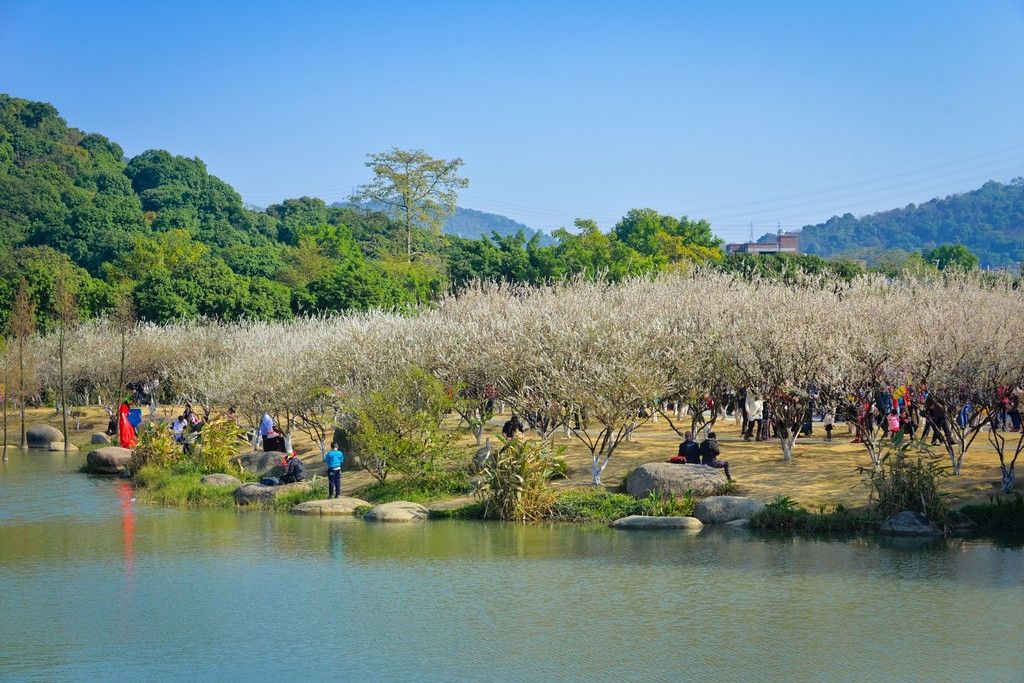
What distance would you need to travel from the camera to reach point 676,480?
28.1 metres

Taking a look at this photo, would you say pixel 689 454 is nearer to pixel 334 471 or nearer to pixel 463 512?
pixel 463 512

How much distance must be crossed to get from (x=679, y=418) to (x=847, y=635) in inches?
1023

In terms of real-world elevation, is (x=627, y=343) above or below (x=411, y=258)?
below

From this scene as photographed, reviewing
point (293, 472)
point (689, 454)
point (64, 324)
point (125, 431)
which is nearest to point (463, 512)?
point (689, 454)

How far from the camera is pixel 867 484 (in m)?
26.3

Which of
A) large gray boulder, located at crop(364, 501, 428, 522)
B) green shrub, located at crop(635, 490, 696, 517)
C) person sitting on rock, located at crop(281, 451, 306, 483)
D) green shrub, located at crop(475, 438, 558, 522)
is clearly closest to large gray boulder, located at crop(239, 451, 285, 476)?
person sitting on rock, located at crop(281, 451, 306, 483)

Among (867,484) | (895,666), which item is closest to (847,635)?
(895,666)

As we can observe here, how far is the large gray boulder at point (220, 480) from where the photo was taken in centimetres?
3344

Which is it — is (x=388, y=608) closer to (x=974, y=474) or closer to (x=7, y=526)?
(x=7, y=526)

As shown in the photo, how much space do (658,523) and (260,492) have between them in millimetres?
11223

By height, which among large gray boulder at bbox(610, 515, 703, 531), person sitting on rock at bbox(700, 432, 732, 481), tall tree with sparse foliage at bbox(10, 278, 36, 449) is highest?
tall tree with sparse foliage at bbox(10, 278, 36, 449)

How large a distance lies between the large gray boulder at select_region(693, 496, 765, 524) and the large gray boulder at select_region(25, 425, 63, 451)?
3284cm

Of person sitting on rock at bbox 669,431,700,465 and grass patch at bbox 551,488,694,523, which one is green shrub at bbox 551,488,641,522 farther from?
person sitting on rock at bbox 669,431,700,465

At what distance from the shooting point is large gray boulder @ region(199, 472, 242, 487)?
33438mm
